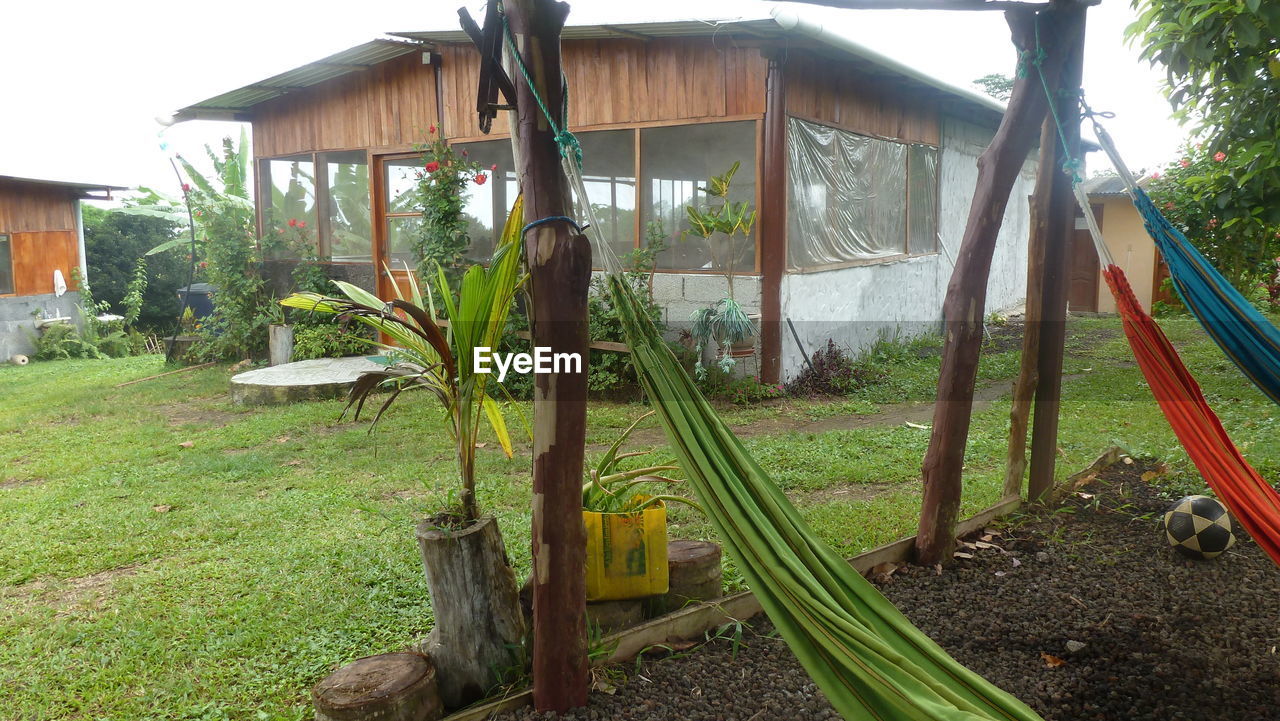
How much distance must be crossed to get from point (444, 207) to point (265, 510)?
394 cm

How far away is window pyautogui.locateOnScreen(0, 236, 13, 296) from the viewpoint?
11.2m

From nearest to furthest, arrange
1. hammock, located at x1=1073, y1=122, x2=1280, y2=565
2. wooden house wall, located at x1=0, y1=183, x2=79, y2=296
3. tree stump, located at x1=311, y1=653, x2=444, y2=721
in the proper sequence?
tree stump, located at x1=311, y1=653, x2=444, y2=721 → hammock, located at x1=1073, y1=122, x2=1280, y2=565 → wooden house wall, located at x1=0, y1=183, x2=79, y2=296

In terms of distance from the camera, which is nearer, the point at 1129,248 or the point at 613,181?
the point at 613,181

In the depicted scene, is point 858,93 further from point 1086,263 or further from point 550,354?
point 1086,263

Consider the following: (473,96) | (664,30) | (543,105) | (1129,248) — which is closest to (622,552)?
(543,105)

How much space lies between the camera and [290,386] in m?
7.00

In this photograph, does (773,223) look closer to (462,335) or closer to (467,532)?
(462,335)

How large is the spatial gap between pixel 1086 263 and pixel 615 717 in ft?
44.3

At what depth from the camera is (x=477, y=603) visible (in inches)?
89.3

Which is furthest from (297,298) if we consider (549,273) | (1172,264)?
(1172,264)

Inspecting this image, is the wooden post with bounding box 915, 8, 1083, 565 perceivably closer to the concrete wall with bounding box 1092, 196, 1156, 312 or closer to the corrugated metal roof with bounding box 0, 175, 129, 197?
the concrete wall with bounding box 1092, 196, 1156, 312

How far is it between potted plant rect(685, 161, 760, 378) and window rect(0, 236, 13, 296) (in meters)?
9.38

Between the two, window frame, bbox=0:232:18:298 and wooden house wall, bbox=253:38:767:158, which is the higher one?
wooden house wall, bbox=253:38:767:158

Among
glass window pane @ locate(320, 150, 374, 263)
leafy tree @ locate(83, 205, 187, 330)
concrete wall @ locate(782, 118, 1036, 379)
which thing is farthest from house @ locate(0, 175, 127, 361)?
concrete wall @ locate(782, 118, 1036, 379)
